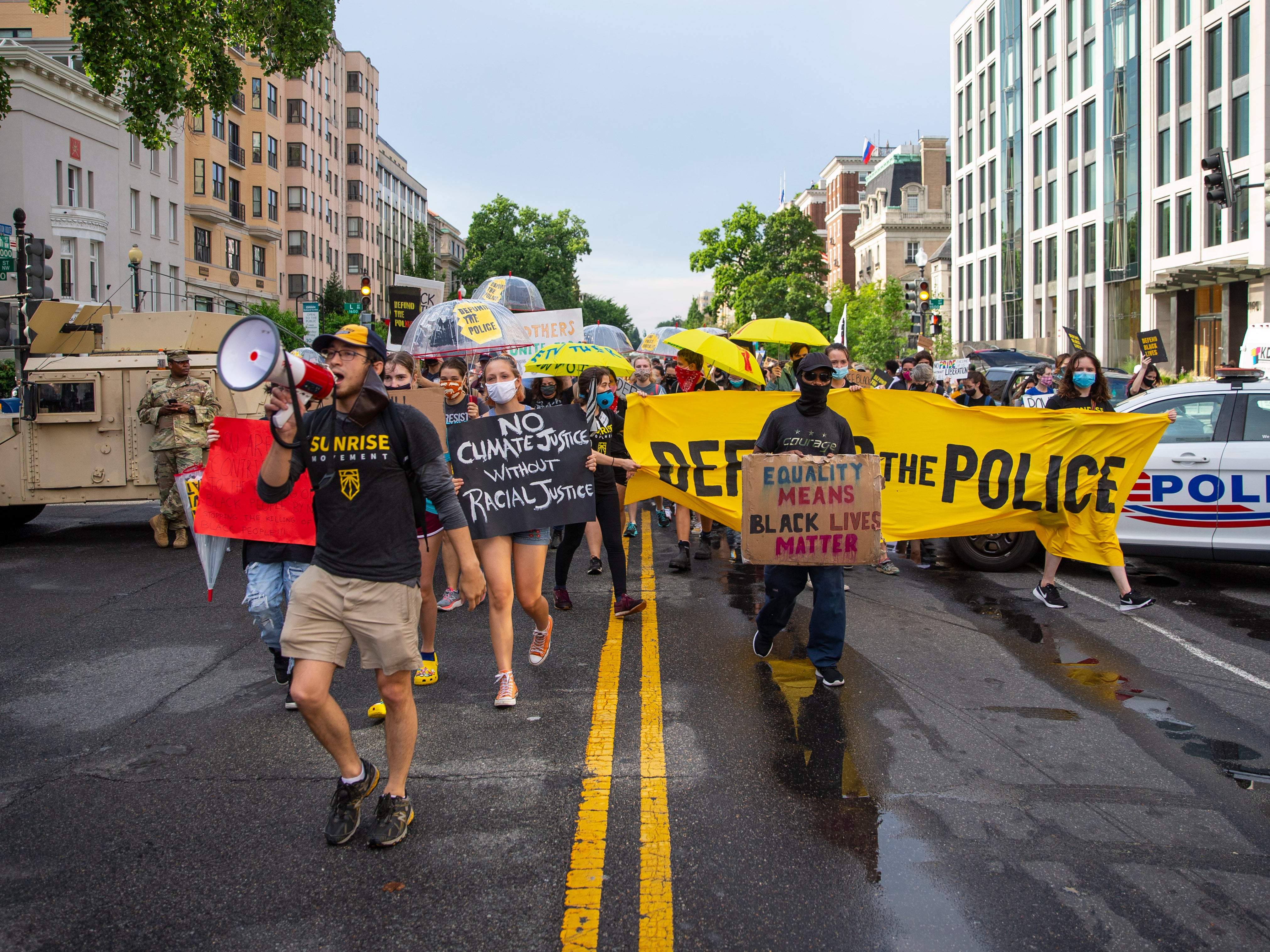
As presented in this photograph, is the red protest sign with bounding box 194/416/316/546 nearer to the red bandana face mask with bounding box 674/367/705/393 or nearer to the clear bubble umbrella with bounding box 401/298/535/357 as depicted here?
the red bandana face mask with bounding box 674/367/705/393

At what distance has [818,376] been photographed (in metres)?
5.84

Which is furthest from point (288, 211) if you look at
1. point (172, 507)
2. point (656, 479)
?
point (656, 479)

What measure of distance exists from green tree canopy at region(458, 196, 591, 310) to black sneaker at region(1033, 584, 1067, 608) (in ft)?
243

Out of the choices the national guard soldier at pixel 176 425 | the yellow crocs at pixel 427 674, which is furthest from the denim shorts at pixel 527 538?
the national guard soldier at pixel 176 425

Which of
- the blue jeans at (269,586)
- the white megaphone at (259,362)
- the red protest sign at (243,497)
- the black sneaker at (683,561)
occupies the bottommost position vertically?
the black sneaker at (683,561)

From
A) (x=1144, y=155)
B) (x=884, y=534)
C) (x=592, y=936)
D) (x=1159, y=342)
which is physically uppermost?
(x=1144, y=155)

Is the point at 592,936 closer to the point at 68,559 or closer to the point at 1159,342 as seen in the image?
the point at 68,559

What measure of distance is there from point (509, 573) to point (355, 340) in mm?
2089

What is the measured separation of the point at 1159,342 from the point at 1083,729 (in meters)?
→ 12.0

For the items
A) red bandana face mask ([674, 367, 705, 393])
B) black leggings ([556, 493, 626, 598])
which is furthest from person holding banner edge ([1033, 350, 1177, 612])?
red bandana face mask ([674, 367, 705, 393])

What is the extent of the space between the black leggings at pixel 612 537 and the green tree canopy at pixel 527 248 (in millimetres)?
73697

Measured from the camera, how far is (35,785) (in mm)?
4520

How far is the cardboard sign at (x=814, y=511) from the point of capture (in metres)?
5.87

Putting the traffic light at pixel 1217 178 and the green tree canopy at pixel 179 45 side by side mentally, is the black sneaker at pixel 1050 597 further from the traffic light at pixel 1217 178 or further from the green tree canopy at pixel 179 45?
the green tree canopy at pixel 179 45
